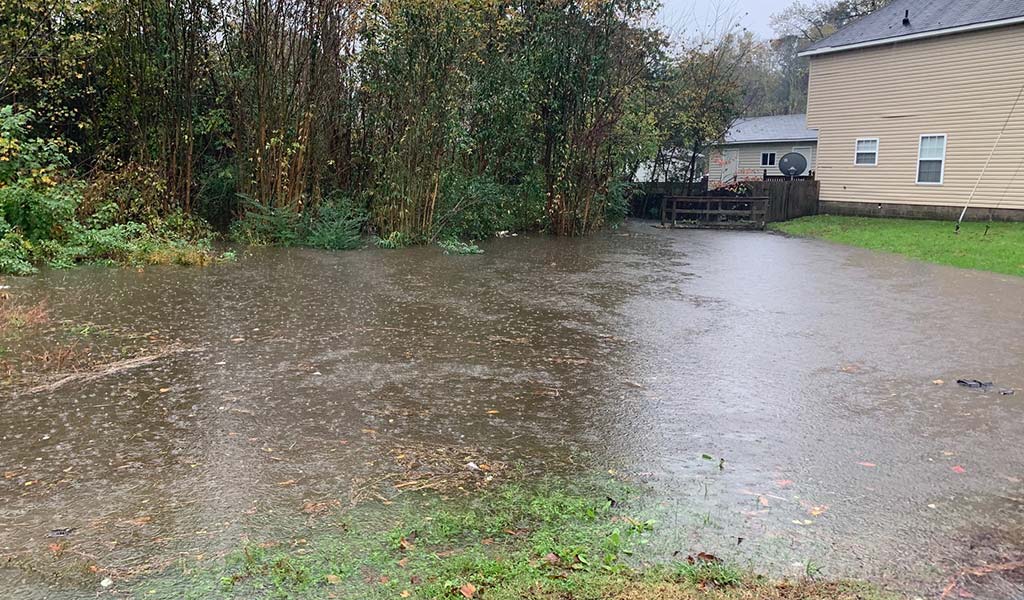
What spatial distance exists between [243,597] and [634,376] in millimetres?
3174

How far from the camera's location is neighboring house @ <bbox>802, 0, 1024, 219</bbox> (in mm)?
16969

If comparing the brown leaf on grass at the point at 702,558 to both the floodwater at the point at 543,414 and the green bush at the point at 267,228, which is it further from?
the green bush at the point at 267,228

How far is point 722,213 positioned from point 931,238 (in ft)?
17.2

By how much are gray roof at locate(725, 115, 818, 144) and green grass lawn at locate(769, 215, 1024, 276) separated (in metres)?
10.4

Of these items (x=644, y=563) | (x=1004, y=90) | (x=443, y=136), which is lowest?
(x=644, y=563)

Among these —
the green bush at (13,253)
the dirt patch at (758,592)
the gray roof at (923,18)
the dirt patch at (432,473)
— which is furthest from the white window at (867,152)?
the dirt patch at (758,592)

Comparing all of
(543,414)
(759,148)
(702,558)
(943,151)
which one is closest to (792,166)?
(943,151)

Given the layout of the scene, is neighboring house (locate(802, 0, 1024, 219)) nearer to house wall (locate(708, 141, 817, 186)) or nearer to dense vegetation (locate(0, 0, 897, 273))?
dense vegetation (locate(0, 0, 897, 273))

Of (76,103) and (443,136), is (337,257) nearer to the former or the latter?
(443,136)

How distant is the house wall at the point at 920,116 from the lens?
16969 millimetres

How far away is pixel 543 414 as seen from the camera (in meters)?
4.15

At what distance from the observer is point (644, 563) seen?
2531 mm

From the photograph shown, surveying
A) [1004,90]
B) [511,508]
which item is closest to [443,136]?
[511,508]

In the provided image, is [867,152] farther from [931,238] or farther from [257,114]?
[257,114]
